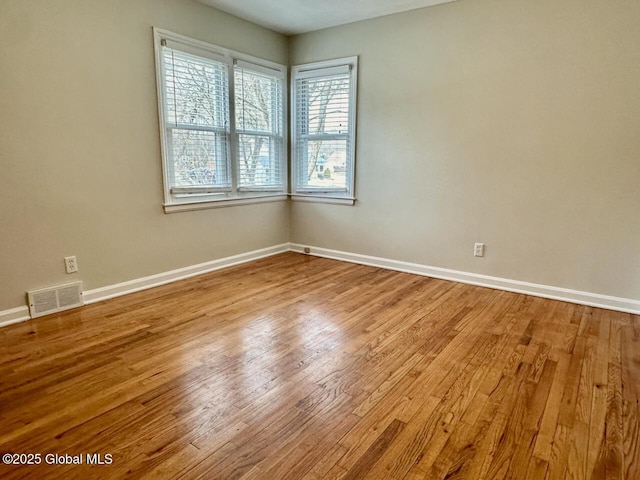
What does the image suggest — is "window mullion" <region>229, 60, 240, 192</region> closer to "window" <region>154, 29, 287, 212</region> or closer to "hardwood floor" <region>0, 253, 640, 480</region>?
"window" <region>154, 29, 287, 212</region>

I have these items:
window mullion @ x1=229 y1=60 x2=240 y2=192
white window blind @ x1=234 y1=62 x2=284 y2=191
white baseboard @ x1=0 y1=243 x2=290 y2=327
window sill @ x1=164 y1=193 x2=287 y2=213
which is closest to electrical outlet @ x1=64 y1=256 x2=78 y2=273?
white baseboard @ x1=0 y1=243 x2=290 y2=327

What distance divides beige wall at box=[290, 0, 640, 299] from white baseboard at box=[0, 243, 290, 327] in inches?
52.9

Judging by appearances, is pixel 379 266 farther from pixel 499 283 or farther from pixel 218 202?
pixel 218 202

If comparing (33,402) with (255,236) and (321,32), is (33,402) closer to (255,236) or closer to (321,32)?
(255,236)

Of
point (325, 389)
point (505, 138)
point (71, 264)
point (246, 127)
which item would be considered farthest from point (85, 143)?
point (505, 138)

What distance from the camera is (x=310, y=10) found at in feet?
12.4

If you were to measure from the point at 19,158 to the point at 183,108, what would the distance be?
1384 millimetres

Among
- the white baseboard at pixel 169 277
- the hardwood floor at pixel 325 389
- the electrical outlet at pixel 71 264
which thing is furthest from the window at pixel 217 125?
the hardwood floor at pixel 325 389

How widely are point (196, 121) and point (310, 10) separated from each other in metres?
1.56

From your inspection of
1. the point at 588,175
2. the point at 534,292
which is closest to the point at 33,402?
the point at 534,292

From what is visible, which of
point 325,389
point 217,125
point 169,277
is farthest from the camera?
point 217,125

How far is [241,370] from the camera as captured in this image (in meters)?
2.15

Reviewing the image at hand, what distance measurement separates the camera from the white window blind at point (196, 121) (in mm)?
3480

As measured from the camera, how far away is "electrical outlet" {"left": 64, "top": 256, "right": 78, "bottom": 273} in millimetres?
2949
